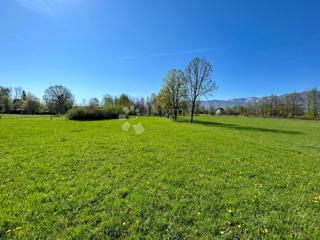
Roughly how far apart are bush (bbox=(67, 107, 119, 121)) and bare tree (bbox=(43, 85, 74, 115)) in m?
37.1

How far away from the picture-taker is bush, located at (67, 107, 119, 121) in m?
37.0

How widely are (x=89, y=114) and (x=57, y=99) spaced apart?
42458mm

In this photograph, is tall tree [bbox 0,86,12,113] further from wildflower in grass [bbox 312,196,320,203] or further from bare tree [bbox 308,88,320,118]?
bare tree [bbox 308,88,320,118]

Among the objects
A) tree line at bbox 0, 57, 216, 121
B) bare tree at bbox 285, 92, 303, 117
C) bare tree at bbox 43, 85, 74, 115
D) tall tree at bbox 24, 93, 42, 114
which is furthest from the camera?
bare tree at bbox 43, 85, 74, 115

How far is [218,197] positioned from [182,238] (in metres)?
1.80

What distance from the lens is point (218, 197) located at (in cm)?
453

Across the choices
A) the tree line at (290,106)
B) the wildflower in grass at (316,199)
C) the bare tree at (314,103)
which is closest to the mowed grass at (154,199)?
the wildflower in grass at (316,199)

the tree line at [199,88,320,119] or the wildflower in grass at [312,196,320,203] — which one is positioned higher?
the tree line at [199,88,320,119]

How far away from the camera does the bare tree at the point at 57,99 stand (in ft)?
235

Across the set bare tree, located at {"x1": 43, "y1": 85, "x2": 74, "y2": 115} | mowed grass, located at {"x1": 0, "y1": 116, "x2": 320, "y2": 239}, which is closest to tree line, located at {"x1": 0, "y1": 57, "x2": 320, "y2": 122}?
bare tree, located at {"x1": 43, "y1": 85, "x2": 74, "y2": 115}

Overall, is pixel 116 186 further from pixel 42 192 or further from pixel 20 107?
pixel 20 107

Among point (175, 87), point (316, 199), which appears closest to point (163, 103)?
point (175, 87)

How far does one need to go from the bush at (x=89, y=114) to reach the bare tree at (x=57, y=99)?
122 feet

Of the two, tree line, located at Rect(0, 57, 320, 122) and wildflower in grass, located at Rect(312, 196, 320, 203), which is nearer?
wildflower in grass, located at Rect(312, 196, 320, 203)
